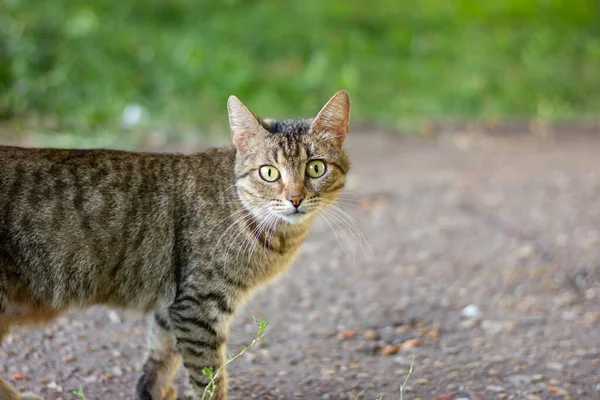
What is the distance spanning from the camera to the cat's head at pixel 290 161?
11.4ft

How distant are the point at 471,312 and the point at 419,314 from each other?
31 cm

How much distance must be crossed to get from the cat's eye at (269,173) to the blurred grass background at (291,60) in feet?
14.7

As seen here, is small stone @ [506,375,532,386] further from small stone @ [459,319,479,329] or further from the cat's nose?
the cat's nose

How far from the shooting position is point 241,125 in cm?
365

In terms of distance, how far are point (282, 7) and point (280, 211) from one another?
27.8ft

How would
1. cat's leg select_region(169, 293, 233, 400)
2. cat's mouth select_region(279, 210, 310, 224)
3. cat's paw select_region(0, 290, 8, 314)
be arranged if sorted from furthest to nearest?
cat's mouth select_region(279, 210, 310, 224) → cat's leg select_region(169, 293, 233, 400) → cat's paw select_region(0, 290, 8, 314)

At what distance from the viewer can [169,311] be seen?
339cm

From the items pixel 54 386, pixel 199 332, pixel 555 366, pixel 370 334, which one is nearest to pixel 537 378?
pixel 555 366

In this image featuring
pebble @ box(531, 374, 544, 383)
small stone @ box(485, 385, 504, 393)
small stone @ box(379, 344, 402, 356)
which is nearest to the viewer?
small stone @ box(485, 385, 504, 393)

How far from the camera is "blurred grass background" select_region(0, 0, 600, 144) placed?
8461 millimetres

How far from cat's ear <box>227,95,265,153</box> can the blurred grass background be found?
14.1 ft

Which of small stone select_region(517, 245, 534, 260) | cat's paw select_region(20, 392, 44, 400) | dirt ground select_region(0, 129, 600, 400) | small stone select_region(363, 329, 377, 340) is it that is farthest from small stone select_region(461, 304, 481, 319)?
cat's paw select_region(20, 392, 44, 400)

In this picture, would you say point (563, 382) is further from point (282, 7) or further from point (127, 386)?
point (282, 7)

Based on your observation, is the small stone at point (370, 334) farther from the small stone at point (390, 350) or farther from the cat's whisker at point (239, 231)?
the cat's whisker at point (239, 231)
